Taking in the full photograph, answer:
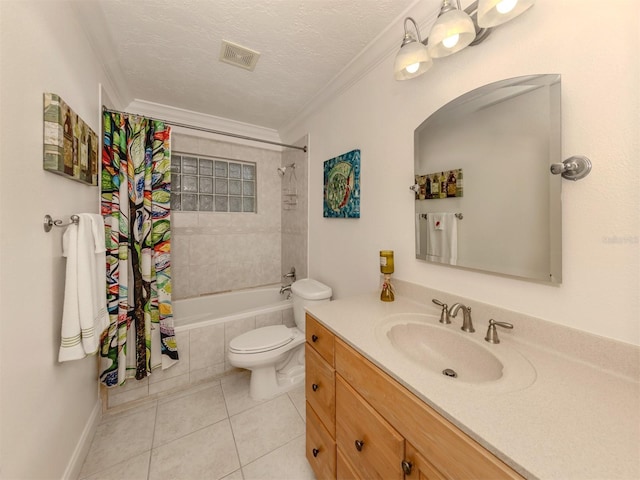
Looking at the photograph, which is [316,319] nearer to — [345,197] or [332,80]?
[345,197]

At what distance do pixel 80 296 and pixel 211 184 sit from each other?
1873 mm

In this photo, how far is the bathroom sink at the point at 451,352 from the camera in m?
0.68

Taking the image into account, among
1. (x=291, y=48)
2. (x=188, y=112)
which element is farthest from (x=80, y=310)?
(x=188, y=112)

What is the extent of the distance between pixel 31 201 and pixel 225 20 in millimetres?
1220

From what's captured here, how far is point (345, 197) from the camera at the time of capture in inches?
69.1

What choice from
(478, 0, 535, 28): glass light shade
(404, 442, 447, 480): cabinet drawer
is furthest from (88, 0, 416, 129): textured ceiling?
(404, 442, 447, 480): cabinet drawer

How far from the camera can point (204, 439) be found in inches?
55.9

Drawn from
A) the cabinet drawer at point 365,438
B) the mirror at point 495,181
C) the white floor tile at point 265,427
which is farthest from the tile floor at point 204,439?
the mirror at point 495,181

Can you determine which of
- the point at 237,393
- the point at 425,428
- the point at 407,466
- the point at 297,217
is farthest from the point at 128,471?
the point at 297,217

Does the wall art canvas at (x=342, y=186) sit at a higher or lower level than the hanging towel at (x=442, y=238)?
higher

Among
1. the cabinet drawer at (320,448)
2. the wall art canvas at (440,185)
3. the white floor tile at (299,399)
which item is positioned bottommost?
the white floor tile at (299,399)

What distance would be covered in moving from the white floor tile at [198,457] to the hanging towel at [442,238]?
1517 mm

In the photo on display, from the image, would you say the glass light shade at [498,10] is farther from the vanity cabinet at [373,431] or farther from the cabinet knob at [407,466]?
the cabinet knob at [407,466]

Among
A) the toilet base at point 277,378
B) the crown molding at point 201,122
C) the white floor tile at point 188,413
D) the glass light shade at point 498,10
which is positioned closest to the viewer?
the glass light shade at point 498,10
